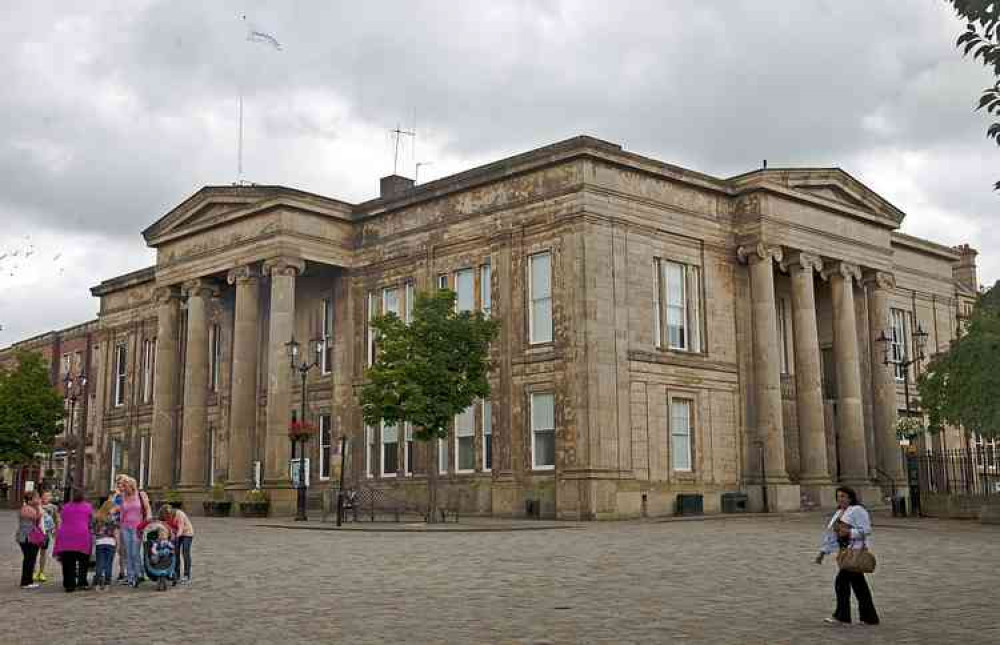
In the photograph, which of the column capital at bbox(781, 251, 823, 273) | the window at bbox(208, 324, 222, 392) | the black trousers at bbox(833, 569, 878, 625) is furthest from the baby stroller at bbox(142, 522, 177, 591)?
A: the window at bbox(208, 324, 222, 392)

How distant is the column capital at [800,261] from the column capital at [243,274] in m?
21.8

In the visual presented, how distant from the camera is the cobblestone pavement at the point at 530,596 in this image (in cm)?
1197

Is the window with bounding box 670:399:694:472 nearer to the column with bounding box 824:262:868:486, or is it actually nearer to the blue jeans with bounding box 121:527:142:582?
the column with bounding box 824:262:868:486

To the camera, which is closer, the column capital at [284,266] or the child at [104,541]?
the child at [104,541]

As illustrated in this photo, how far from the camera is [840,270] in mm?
46250

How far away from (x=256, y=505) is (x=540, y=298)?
44.0 feet

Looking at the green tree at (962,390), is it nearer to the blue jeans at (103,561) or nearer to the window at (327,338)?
the blue jeans at (103,561)

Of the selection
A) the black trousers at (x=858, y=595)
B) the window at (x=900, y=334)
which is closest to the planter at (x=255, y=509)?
the window at (x=900, y=334)

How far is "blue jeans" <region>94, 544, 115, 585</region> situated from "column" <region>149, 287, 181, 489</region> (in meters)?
34.4

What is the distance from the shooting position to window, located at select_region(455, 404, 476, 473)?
42062mm

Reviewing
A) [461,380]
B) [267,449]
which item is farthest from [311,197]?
[461,380]

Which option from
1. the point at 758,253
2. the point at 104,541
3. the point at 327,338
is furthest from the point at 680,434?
the point at 104,541

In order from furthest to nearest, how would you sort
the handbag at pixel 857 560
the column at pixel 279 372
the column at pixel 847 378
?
the column at pixel 847 378 → the column at pixel 279 372 → the handbag at pixel 857 560

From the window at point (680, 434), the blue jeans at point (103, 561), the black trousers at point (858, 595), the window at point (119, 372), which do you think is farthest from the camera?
the window at point (119, 372)
